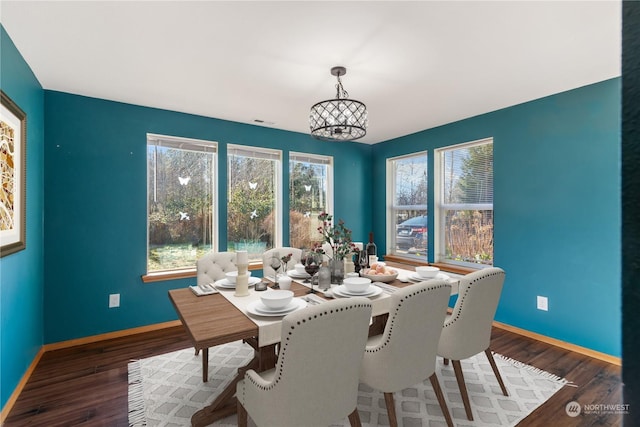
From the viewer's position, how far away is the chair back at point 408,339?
1477 mm

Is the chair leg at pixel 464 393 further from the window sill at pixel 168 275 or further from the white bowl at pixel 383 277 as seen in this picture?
the window sill at pixel 168 275

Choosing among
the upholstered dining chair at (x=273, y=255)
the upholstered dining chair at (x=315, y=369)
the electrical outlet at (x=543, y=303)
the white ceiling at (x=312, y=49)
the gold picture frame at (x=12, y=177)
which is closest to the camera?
the upholstered dining chair at (x=315, y=369)

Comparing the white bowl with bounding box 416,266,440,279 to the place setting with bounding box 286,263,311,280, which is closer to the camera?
the white bowl with bounding box 416,266,440,279

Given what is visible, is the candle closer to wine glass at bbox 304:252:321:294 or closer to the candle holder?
the candle holder

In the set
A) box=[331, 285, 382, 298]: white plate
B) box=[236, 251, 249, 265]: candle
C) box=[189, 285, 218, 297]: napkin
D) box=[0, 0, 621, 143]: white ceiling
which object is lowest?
box=[189, 285, 218, 297]: napkin

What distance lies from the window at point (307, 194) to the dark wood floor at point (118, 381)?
6.19 feet

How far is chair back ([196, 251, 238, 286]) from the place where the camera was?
2545 millimetres

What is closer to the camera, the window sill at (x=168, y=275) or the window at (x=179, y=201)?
the window sill at (x=168, y=275)

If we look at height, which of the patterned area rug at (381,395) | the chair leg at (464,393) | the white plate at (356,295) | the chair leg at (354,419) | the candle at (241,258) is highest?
the candle at (241,258)

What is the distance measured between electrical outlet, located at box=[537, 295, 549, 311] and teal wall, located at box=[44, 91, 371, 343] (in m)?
3.59

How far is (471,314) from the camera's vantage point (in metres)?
1.83

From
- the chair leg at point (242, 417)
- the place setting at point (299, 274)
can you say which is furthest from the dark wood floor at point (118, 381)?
the place setting at point (299, 274)
